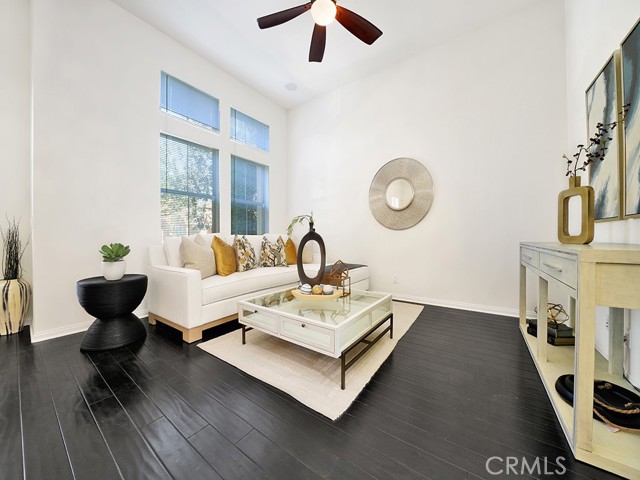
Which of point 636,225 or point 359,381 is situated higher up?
point 636,225

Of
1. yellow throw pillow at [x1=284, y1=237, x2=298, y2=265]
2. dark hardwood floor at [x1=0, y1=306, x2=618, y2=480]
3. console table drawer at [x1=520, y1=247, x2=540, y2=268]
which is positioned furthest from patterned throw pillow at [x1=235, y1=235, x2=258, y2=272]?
console table drawer at [x1=520, y1=247, x2=540, y2=268]

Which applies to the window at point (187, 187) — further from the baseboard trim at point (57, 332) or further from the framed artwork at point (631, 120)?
the framed artwork at point (631, 120)

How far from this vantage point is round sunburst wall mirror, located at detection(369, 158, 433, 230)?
11.0 ft

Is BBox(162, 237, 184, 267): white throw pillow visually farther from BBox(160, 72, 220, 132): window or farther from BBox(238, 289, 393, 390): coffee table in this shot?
BBox(160, 72, 220, 132): window

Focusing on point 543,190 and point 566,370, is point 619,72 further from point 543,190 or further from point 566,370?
point 566,370

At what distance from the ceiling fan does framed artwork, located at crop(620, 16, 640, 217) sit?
1.69 m

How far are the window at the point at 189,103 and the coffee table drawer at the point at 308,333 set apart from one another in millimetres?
3108

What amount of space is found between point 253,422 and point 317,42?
3.09 meters

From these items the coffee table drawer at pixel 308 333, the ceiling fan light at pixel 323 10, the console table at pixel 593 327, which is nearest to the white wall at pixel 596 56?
the console table at pixel 593 327

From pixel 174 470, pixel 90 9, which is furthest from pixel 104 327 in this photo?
pixel 90 9

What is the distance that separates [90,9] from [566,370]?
5.03 meters

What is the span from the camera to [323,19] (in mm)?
2131

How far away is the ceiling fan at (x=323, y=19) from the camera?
2.07m

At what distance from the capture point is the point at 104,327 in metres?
2.08
